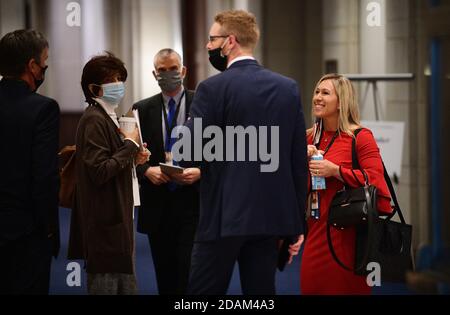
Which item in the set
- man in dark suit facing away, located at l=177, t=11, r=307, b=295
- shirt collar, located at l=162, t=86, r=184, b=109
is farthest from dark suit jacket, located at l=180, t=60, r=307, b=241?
shirt collar, located at l=162, t=86, r=184, b=109

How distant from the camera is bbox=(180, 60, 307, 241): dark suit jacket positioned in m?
3.51

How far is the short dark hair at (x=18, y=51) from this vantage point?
3.83 m

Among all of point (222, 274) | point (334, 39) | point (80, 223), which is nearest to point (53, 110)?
point (80, 223)

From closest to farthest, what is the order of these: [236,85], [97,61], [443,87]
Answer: [236,85]
[97,61]
[443,87]

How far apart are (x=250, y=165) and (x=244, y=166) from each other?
3 cm

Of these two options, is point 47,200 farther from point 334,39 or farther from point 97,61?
point 334,39

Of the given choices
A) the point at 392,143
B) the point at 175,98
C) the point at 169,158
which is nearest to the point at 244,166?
the point at 169,158

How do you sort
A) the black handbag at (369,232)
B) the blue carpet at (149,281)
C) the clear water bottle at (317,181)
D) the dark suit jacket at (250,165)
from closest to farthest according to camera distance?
the dark suit jacket at (250,165)
the black handbag at (369,232)
the clear water bottle at (317,181)
the blue carpet at (149,281)

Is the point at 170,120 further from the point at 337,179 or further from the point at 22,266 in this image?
the point at 22,266

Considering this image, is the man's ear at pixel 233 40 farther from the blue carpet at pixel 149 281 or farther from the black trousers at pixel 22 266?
the blue carpet at pixel 149 281

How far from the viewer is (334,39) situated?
8.58 meters

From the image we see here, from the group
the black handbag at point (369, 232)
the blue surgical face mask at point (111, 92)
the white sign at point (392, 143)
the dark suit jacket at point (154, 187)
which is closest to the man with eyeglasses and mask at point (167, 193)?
the dark suit jacket at point (154, 187)

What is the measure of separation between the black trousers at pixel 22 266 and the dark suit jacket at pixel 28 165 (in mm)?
57
